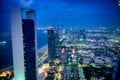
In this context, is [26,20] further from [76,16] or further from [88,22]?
[88,22]

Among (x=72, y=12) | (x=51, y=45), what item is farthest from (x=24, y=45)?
(x=72, y=12)

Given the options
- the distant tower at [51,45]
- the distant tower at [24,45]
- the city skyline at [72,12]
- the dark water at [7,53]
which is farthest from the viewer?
the distant tower at [51,45]

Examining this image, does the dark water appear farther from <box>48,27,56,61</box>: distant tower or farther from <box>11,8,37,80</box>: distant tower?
<box>11,8,37,80</box>: distant tower

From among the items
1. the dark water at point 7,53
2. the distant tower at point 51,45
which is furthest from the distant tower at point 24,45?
the distant tower at point 51,45

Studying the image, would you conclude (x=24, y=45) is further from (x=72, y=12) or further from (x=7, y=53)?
(x=72, y=12)

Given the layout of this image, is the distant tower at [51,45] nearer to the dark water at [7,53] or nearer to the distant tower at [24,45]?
the dark water at [7,53]

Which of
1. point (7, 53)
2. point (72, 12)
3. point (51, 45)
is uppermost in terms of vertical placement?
point (72, 12)

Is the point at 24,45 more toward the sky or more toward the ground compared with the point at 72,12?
more toward the ground

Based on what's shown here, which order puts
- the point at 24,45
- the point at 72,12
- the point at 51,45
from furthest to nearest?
the point at 51,45
the point at 72,12
the point at 24,45
